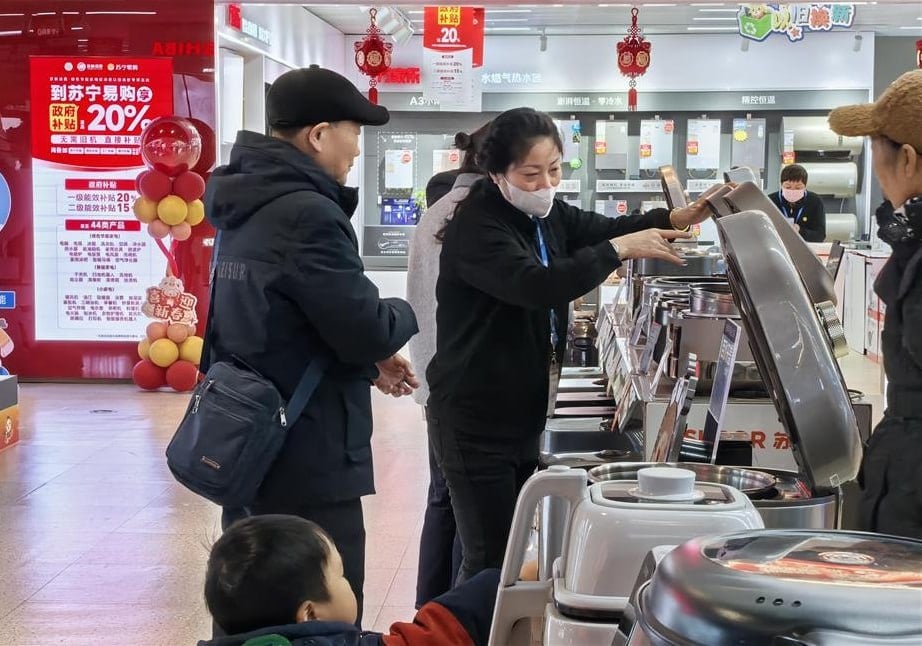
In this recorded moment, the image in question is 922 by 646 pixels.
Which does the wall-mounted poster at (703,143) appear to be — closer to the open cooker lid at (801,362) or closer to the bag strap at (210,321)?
the bag strap at (210,321)

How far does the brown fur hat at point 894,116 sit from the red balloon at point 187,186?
7.21 m

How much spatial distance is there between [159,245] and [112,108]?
3.88 ft

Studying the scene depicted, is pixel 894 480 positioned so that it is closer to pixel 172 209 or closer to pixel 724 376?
pixel 724 376

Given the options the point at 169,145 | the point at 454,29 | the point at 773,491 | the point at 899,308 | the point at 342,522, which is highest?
the point at 454,29

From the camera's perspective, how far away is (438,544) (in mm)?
3504

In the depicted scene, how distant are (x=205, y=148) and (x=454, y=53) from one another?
3.58 meters

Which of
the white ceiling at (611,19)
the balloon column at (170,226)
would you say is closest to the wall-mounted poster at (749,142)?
the white ceiling at (611,19)

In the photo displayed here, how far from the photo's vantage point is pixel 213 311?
2432 millimetres

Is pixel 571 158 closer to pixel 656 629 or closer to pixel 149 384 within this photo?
pixel 149 384

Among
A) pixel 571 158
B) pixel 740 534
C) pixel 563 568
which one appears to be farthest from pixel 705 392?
pixel 571 158

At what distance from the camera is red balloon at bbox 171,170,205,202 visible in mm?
8656

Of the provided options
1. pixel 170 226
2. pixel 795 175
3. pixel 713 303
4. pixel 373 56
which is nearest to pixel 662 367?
pixel 713 303

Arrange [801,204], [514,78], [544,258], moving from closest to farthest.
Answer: [544,258] → [801,204] → [514,78]

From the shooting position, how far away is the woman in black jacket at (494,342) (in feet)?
8.67
